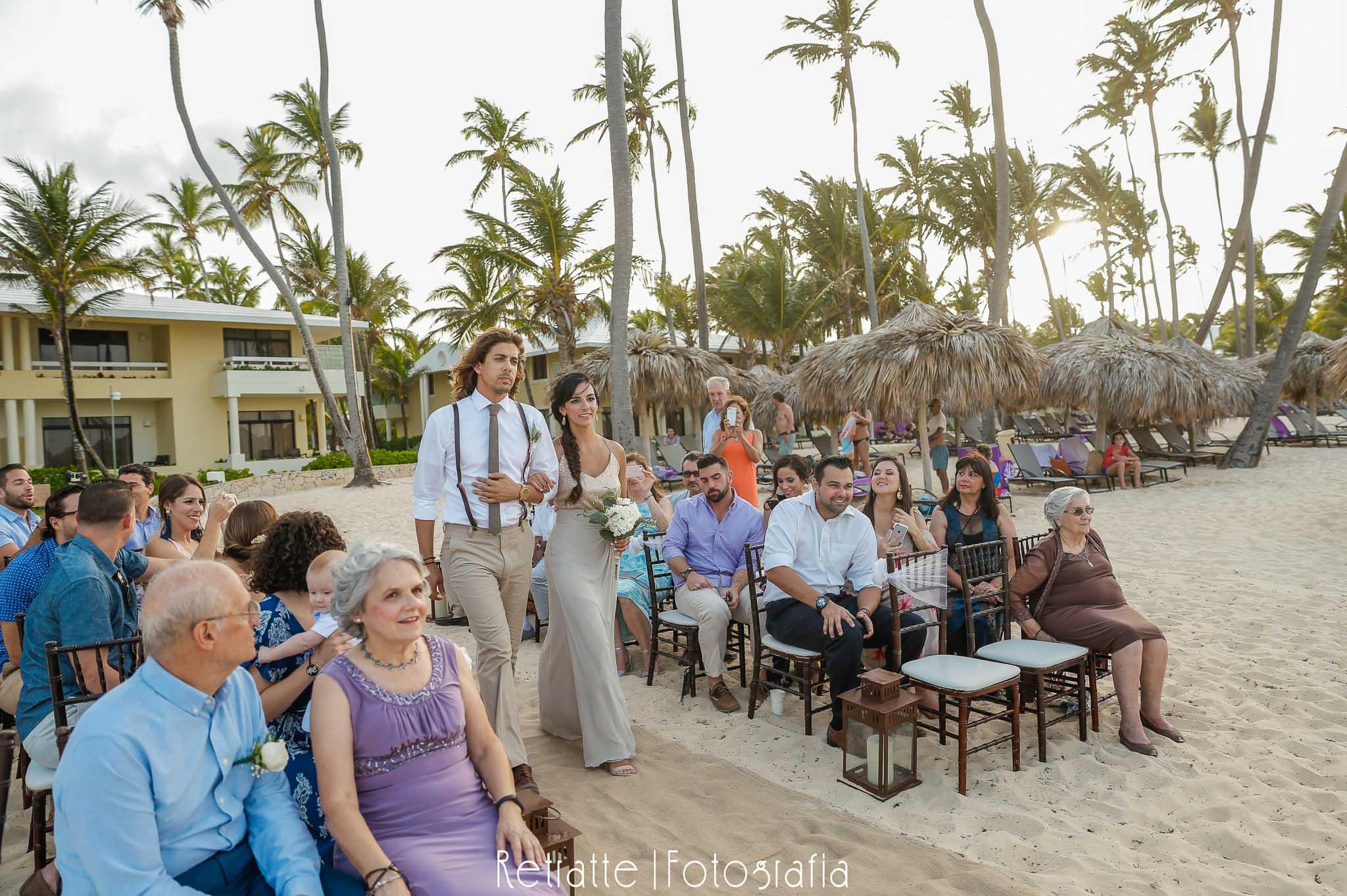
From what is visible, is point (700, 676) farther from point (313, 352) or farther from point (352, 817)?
point (313, 352)

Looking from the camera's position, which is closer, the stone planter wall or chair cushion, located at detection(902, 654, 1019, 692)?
chair cushion, located at detection(902, 654, 1019, 692)

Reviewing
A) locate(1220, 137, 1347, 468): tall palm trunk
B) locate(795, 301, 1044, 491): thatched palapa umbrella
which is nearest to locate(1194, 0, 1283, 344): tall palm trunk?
locate(1220, 137, 1347, 468): tall palm trunk

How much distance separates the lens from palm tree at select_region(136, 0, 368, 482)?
61.1ft

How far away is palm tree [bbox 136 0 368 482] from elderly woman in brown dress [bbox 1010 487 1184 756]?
20.3 m

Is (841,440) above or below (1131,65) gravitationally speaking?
below

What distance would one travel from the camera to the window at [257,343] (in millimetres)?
26453

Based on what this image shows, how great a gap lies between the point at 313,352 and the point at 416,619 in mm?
23126

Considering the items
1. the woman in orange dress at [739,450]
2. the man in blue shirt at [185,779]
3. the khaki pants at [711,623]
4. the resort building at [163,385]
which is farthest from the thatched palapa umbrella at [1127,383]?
the resort building at [163,385]

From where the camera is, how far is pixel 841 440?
1090 cm

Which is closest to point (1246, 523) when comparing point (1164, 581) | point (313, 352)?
point (1164, 581)

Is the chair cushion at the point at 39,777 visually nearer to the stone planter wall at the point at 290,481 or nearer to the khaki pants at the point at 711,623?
the khaki pants at the point at 711,623

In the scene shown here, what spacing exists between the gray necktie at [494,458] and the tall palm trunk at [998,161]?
13.8 metres

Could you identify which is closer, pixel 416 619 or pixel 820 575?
pixel 416 619

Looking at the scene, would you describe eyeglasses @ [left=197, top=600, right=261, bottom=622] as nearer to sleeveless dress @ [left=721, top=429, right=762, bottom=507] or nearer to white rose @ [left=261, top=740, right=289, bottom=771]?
white rose @ [left=261, top=740, right=289, bottom=771]
